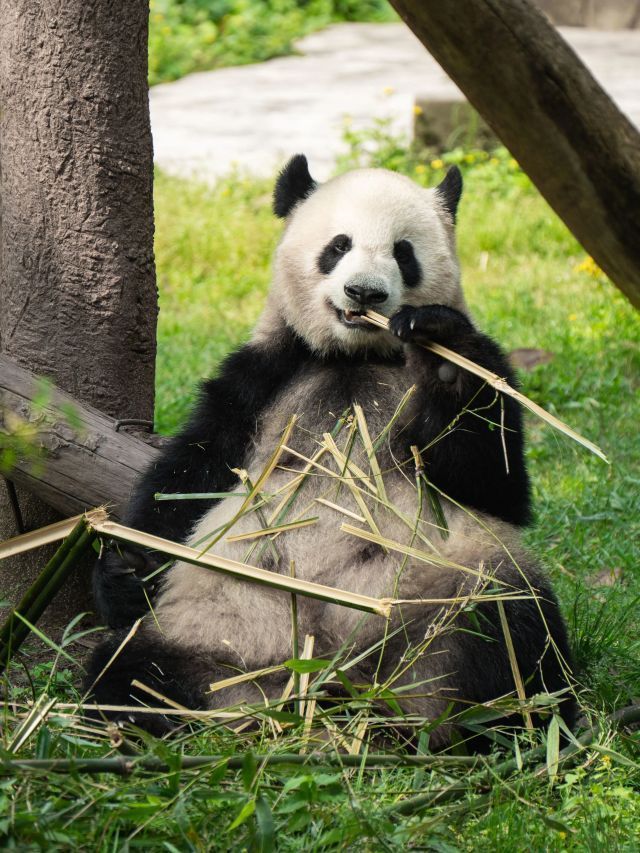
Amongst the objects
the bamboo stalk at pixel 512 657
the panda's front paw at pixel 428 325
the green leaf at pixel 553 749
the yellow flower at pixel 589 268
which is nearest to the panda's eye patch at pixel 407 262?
the panda's front paw at pixel 428 325

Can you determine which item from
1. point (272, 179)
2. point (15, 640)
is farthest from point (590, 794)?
point (272, 179)

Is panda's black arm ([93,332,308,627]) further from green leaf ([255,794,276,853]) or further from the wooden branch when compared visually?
green leaf ([255,794,276,853])

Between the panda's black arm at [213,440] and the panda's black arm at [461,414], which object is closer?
the panda's black arm at [461,414]

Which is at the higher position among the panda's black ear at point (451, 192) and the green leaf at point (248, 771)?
the panda's black ear at point (451, 192)

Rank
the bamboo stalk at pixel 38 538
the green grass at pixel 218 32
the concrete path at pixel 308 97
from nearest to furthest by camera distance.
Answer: the bamboo stalk at pixel 38 538
the concrete path at pixel 308 97
the green grass at pixel 218 32

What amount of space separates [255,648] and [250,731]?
362 millimetres

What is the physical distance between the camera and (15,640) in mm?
3178

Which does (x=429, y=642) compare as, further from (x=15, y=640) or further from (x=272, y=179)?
(x=272, y=179)

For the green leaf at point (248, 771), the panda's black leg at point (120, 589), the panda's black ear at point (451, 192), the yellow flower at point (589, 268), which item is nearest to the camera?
the green leaf at point (248, 771)

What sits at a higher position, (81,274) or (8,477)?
(81,274)

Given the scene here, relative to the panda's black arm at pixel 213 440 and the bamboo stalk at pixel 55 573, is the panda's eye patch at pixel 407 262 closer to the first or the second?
the panda's black arm at pixel 213 440

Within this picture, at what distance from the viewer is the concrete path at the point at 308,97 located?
1150 cm

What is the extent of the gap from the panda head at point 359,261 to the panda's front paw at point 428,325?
0.78 feet

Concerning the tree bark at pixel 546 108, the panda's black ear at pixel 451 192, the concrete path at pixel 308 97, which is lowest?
the concrete path at pixel 308 97
